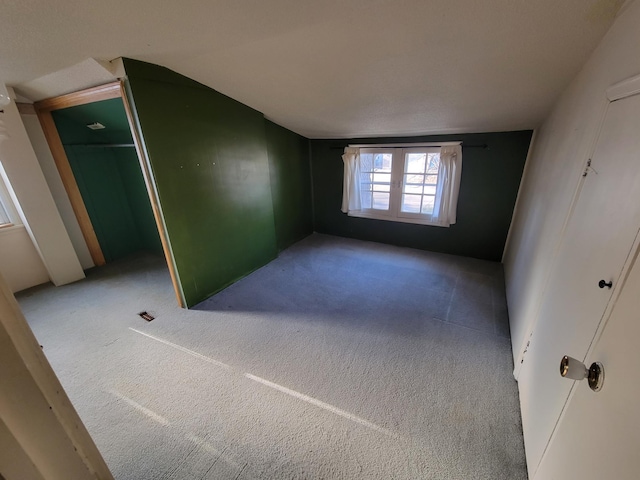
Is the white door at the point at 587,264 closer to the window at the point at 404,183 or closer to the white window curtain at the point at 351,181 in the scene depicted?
the window at the point at 404,183

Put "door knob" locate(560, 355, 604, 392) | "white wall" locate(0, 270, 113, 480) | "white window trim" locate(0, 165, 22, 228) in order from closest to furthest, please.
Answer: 1. "white wall" locate(0, 270, 113, 480)
2. "door knob" locate(560, 355, 604, 392)
3. "white window trim" locate(0, 165, 22, 228)

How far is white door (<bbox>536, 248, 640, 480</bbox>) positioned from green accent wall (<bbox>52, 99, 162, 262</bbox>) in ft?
11.7

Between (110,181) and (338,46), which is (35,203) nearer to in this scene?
(110,181)

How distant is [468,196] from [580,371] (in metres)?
2.85

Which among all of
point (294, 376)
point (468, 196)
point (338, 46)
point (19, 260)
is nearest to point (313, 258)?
point (294, 376)

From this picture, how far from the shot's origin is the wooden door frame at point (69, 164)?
190cm

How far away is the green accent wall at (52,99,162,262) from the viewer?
2.73m

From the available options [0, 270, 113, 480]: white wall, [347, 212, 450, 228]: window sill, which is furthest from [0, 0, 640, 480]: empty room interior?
[347, 212, 450, 228]: window sill

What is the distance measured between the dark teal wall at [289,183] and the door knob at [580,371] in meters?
3.11

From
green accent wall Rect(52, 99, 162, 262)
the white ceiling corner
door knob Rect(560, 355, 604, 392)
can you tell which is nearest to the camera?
door knob Rect(560, 355, 604, 392)

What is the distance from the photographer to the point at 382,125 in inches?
110

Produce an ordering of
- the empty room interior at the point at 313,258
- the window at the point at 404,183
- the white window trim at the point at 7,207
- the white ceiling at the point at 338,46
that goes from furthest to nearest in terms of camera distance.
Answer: the window at the point at 404,183 → the white window trim at the point at 7,207 → the white ceiling at the point at 338,46 → the empty room interior at the point at 313,258

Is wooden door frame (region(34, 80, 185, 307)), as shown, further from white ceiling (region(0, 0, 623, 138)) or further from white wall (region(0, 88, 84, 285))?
white wall (region(0, 88, 84, 285))

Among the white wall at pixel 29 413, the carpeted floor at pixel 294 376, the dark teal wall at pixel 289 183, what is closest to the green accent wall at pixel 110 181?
the carpeted floor at pixel 294 376
